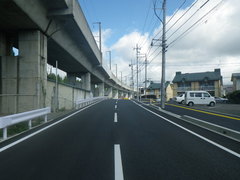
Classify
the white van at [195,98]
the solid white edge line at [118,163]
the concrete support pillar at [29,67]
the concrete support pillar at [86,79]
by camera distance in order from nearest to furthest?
the solid white edge line at [118,163] → the concrete support pillar at [29,67] → the white van at [195,98] → the concrete support pillar at [86,79]

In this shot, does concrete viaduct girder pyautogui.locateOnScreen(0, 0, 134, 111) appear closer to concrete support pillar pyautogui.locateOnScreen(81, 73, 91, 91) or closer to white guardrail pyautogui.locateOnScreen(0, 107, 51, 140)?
white guardrail pyautogui.locateOnScreen(0, 107, 51, 140)

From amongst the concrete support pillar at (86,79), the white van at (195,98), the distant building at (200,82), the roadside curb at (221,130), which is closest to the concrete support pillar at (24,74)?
the roadside curb at (221,130)

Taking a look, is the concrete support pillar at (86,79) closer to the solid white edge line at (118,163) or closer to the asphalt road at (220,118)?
the asphalt road at (220,118)

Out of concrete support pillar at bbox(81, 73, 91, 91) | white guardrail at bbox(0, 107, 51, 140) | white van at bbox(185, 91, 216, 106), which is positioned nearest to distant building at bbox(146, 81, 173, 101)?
concrete support pillar at bbox(81, 73, 91, 91)

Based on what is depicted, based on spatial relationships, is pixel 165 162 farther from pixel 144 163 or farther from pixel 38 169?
pixel 38 169

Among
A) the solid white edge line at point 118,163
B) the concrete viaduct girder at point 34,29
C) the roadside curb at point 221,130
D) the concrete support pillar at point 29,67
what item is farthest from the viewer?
the concrete support pillar at point 29,67

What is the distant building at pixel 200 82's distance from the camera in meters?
55.2

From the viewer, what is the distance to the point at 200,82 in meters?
57.7

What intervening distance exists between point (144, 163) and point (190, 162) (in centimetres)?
110

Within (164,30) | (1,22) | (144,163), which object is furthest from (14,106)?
(164,30)

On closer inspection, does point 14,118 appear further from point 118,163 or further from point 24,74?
point 24,74

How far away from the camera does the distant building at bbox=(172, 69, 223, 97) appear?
55219 mm

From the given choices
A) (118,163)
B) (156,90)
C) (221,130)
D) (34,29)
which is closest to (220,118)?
(221,130)

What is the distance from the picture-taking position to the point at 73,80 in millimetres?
33031
